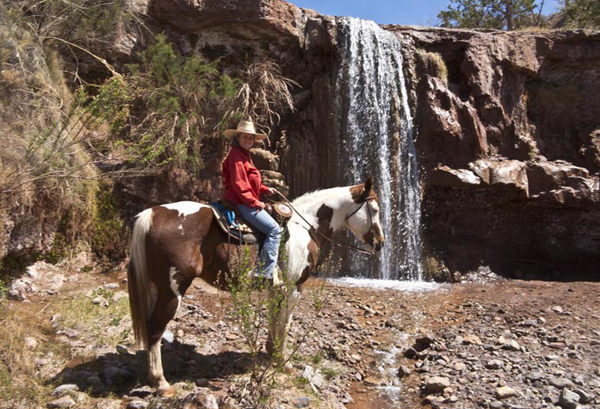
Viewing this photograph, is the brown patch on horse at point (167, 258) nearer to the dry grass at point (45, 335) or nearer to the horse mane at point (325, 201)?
the dry grass at point (45, 335)

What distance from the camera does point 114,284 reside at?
6953 mm

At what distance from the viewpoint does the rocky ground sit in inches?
165

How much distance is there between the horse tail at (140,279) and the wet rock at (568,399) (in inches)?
163

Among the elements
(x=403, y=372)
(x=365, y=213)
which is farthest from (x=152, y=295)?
(x=403, y=372)

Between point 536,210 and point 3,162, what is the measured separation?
11318mm

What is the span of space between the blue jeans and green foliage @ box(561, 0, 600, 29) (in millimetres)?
14586

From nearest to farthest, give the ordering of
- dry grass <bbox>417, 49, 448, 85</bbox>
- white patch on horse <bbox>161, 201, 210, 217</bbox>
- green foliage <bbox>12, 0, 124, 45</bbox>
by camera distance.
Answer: white patch on horse <bbox>161, 201, 210, 217</bbox> < green foliage <bbox>12, 0, 124, 45</bbox> < dry grass <bbox>417, 49, 448, 85</bbox>

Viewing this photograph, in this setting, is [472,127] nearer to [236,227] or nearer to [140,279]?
[236,227]

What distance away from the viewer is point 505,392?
4754mm

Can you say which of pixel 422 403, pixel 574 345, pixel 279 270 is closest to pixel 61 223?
pixel 279 270

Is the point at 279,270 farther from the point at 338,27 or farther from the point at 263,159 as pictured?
the point at 338,27

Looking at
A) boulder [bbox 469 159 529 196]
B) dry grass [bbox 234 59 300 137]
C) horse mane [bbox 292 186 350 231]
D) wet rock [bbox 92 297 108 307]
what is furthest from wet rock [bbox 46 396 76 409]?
boulder [bbox 469 159 529 196]

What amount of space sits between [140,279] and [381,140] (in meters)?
7.97

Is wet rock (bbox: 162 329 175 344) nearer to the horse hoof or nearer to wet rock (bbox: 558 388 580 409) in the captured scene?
the horse hoof
